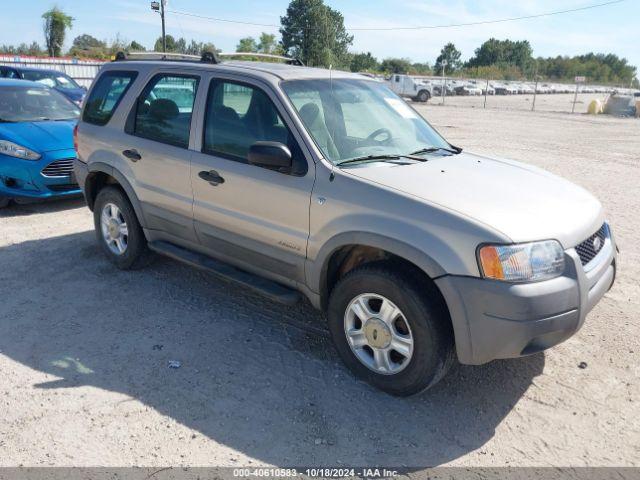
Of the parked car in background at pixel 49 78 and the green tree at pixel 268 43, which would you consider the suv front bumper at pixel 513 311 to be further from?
the green tree at pixel 268 43

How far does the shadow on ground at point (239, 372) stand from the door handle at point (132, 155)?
1150 mm

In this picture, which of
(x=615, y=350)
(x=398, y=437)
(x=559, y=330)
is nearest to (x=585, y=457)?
(x=559, y=330)

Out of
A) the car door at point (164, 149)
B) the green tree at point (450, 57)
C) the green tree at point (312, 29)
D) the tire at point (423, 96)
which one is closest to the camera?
the car door at point (164, 149)

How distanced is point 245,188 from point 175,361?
130cm

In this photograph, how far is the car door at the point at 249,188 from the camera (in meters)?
3.60

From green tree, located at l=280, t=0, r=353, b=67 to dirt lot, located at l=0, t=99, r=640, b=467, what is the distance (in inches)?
2763

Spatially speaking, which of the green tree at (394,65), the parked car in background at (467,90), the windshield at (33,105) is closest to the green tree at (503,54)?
the green tree at (394,65)

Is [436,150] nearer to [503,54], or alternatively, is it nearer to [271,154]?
[271,154]

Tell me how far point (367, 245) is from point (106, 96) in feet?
11.0

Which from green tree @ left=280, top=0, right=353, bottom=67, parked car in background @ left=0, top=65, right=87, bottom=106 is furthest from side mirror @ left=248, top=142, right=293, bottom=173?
green tree @ left=280, top=0, right=353, bottom=67

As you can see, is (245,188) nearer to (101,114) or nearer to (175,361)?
(175,361)

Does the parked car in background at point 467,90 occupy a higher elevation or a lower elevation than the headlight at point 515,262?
higher

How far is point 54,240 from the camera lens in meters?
6.11

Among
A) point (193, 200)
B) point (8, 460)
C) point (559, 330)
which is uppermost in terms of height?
point (193, 200)
